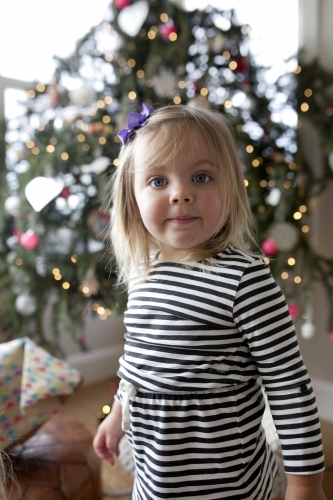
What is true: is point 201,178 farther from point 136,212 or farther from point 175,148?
point 136,212

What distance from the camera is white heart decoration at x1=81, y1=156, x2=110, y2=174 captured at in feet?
4.97

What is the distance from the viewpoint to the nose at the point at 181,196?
64cm

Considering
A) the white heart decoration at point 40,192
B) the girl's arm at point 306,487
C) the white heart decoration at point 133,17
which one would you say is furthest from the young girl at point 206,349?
the white heart decoration at point 133,17

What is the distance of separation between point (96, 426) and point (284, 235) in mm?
1118

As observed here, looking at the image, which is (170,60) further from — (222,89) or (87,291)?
(87,291)

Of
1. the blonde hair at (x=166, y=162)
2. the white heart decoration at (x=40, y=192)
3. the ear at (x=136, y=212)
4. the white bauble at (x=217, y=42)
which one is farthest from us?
the white bauble at (x=217, y=42)

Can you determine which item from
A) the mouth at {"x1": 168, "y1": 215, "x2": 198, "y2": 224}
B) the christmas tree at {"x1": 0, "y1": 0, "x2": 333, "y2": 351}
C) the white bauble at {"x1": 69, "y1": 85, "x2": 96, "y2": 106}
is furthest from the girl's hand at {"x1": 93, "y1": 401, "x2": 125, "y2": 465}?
the white bauble at {"x1": 69, "y1": 85, "x2": 96, "y2": 106}

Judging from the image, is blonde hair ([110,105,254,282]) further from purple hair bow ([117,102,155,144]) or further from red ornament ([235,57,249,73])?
red ornament ([235,57,249,73])

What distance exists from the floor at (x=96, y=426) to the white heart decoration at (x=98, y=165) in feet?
3.51

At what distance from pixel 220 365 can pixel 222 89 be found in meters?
1.30

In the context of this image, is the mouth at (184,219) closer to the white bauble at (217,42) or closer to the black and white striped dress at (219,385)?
the black and white striped dress at (219,385)

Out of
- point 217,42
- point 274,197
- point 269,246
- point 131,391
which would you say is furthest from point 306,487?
point 217,42

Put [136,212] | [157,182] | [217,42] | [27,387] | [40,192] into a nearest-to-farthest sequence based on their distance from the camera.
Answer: [157,182], [136,212], [27,387], [40,192], [217,42]

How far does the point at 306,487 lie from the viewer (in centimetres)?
57
